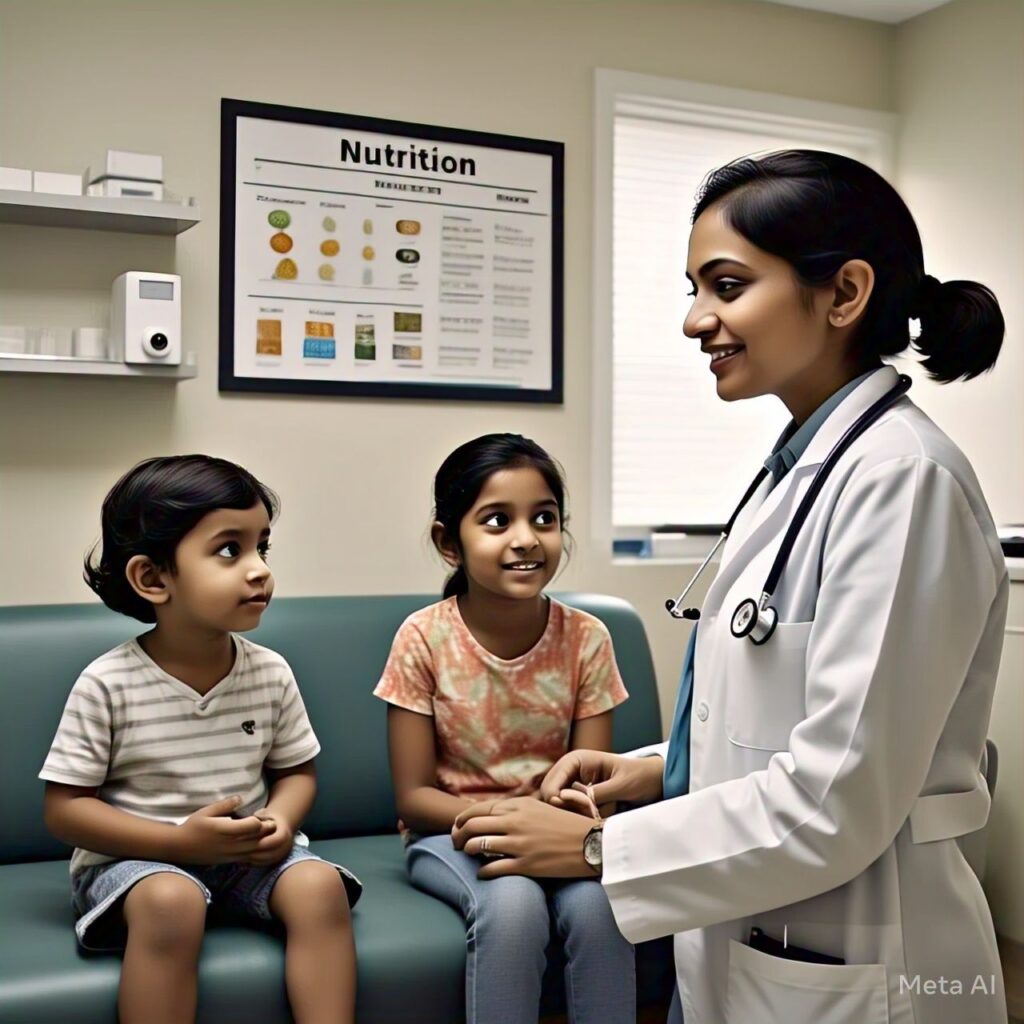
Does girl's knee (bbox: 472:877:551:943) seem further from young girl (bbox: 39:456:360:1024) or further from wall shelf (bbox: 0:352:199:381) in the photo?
wall shelf (bbox: 0:352:199:381)

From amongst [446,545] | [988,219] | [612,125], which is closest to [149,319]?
[446,545]

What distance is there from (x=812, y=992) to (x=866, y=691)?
32 cm

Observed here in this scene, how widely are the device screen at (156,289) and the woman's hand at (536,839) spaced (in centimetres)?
140

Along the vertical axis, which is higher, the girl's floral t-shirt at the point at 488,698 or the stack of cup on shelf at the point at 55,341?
the stack of cup on shelf at the point at 55,341

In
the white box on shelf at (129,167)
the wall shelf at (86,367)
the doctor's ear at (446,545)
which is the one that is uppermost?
the white box on shelf at (129,167)

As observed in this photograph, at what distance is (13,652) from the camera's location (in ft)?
7.70

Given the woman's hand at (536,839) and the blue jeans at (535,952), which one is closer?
the woman's hand at (536,839)

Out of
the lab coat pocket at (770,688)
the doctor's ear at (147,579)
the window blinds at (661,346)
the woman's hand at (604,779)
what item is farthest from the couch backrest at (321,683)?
the lab coat pocket at (770,688)

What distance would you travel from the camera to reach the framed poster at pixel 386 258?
2846mm

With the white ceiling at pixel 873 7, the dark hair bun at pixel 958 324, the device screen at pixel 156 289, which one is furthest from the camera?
the white ceiling at pixel 873 7

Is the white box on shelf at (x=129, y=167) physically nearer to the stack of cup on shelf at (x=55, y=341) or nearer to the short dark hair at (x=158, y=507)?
the stack of cup on shelf at (x=55, y=341)

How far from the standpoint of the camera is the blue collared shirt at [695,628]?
130 centimetres

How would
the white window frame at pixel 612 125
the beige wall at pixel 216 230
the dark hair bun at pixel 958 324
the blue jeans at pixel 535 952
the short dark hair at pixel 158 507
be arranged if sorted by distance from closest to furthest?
the dark hair bun at pixel 958 324 < the blue jeans at pixel 535 952 < the short dark hair at pixel 158 507 < the beige wall at pixel 216 230 < the white window frame at pixel 612 125

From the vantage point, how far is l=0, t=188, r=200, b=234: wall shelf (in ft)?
8.04
